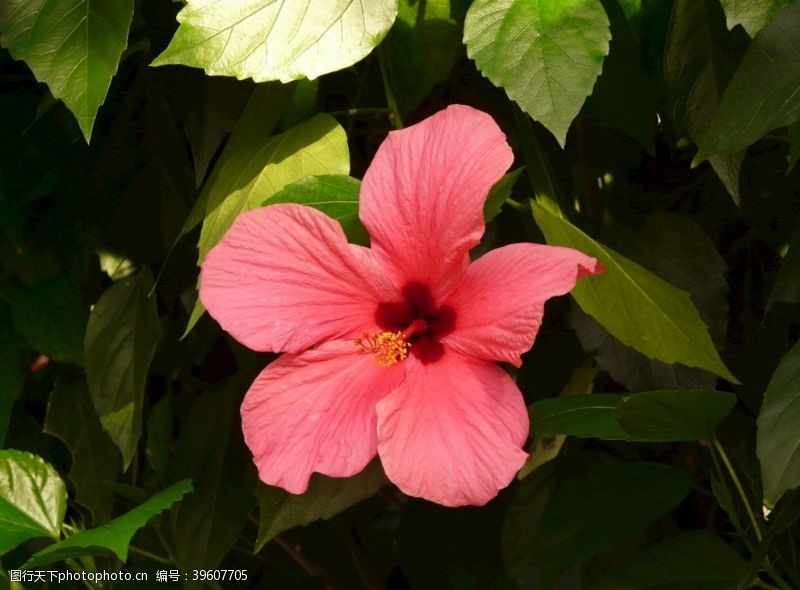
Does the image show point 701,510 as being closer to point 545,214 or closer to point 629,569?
point 629,569

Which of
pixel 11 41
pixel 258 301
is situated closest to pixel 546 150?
pixel 258 301

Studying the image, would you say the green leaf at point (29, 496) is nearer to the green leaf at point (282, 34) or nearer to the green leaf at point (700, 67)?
the green leaf at point (282, 34)

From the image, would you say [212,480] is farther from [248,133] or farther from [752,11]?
[752,11]

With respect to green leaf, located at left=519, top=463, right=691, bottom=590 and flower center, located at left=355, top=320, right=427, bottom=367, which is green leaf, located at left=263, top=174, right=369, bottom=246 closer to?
flower center, located at left=355, top=320, right=427, bottom=367

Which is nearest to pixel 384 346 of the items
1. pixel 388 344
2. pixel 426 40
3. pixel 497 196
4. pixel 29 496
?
pixel 388 344

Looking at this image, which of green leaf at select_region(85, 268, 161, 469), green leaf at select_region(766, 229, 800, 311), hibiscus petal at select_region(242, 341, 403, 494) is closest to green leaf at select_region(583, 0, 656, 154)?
green leaf at select_region(766, 229, 800, 311)

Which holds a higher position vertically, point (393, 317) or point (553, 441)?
point (393, 317)

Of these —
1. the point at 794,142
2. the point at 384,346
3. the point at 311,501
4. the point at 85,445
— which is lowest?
the point at 85,445
